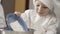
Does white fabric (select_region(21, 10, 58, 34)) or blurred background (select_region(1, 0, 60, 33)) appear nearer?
white fabric (select_region(21, 10, 58, 34))

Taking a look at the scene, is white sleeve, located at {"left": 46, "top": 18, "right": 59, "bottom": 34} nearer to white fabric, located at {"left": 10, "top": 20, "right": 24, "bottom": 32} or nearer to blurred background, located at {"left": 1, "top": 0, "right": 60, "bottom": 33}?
white fabric, located at {"left": 10, "top": 20, "right": 24, "bottom": 32}

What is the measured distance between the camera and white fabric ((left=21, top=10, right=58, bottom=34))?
0.75 meters

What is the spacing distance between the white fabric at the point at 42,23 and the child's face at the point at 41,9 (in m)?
0.04

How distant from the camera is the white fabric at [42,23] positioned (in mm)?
750

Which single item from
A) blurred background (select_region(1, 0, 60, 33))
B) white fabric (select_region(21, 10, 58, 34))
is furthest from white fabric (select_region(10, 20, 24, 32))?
blurred background (select_region(1, 0, 60, 33))

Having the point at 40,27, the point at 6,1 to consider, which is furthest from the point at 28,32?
the point at 6,1

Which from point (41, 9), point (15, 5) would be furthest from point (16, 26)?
point (15, 5)

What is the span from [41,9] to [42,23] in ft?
0.27

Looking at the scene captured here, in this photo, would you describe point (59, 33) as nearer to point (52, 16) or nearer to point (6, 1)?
point (52, 16)

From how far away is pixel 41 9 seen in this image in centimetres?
74

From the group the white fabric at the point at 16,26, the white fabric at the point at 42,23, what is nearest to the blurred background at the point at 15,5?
the white fabric at the point at 42,23

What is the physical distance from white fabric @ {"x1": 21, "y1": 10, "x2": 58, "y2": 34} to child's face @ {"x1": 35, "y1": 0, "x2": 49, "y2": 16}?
37 millimetres

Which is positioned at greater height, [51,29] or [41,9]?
[41,9]

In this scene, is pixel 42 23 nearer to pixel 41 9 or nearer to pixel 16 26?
pixel 41 9
